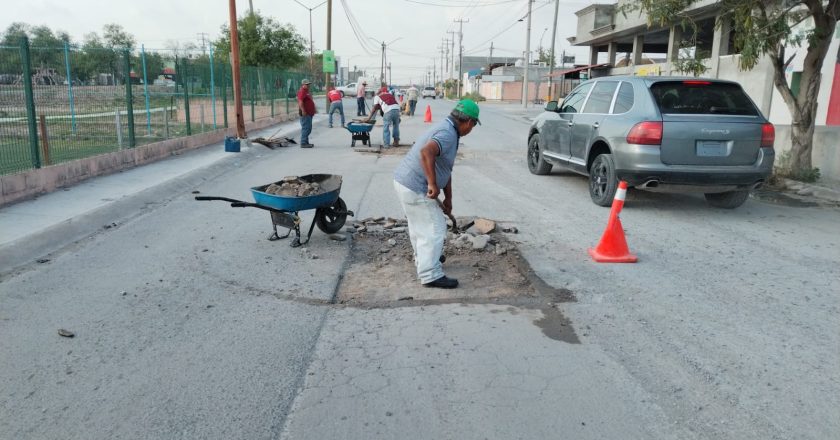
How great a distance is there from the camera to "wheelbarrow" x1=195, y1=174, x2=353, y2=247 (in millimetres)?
6383

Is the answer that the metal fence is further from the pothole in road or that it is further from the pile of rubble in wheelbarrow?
the pothole in road

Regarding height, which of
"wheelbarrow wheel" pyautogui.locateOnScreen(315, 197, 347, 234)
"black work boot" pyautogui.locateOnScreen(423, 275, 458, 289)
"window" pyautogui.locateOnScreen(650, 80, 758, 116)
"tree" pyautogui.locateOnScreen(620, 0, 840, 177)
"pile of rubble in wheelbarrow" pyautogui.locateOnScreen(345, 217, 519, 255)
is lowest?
"black work boot" pyautogui.locateOnScreen(423, 275, 458, 289)

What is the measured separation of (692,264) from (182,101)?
44.2 ft

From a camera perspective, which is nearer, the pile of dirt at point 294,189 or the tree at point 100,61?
the pile of dirt at point 294,189

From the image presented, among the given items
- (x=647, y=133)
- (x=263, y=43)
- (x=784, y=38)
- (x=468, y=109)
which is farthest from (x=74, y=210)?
(x=263, y=43)

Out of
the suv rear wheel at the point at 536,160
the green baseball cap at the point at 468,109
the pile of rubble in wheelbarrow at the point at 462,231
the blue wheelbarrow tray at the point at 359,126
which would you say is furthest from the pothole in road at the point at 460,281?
the blue wheelbarrow tray at the point at 359,126

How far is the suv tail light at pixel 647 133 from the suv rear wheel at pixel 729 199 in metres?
1.71

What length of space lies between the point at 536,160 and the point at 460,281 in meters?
6.82

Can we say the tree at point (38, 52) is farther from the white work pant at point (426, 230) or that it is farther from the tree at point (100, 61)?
the white work pant at point (426, 230)

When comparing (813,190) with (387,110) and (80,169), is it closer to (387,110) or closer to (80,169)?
(387,110)

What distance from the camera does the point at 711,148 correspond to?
7727mm

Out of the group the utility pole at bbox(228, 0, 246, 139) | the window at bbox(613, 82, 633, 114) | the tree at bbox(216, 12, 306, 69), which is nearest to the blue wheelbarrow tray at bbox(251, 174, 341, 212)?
the window at bbox(613, 82, 633, 114)

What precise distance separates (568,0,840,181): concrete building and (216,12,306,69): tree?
18.3m

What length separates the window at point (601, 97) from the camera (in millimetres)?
8961
